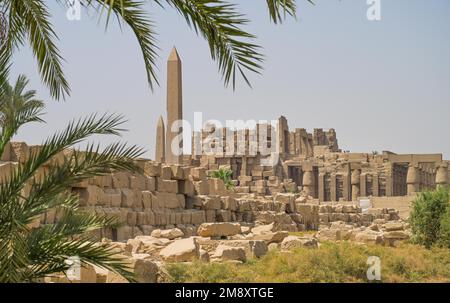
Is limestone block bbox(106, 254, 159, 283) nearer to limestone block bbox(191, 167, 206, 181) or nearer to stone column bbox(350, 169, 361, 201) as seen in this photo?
limestone block bbox(191, 167, 206, 181)

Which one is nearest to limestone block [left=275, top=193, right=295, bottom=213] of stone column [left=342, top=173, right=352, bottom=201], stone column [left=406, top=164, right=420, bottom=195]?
stone column [left=406, top=164, right=420, bottom=195]

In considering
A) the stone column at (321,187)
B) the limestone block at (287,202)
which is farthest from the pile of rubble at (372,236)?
the stone column at (321,187)

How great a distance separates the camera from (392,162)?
2483 inches

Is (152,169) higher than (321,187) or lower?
higher

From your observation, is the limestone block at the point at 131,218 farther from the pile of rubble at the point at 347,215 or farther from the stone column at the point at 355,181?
the stone column at the point at 355,181

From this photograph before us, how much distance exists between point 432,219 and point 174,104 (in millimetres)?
13083

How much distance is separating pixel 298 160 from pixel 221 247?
5252 cm

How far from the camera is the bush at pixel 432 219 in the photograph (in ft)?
69.8

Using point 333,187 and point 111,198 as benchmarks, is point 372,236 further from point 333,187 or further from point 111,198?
point 333,187

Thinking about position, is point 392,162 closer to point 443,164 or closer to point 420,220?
point 443,164

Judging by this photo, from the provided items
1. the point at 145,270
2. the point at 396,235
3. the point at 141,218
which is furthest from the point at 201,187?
the point at 145,270

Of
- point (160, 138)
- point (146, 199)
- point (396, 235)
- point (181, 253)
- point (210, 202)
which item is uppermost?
point (160, 138)

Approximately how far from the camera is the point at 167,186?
22.0m

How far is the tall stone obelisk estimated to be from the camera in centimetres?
3183
